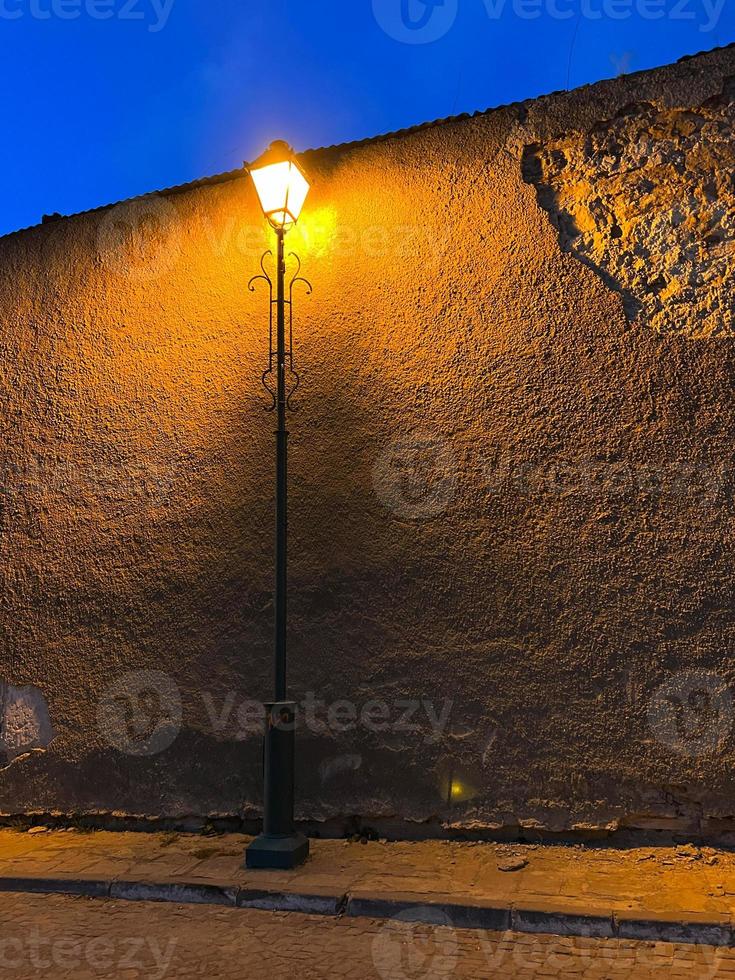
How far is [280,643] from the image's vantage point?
5.32 meters

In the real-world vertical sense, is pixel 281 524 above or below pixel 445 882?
above

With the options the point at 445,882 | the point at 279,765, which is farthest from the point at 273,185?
the point at 445,882

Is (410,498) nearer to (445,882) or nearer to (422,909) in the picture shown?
(445,882)

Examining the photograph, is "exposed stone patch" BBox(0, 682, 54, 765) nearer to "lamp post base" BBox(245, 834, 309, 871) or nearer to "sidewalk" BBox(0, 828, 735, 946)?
"sidewalk" BBox(0, 828, 735, 946)

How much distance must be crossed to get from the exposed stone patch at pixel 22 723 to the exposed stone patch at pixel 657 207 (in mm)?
5349

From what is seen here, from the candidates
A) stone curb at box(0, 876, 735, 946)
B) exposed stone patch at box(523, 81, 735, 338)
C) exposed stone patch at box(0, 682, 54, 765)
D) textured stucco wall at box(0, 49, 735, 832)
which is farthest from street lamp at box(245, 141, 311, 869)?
exposed stone patch at box(0, 682, 54, 765)

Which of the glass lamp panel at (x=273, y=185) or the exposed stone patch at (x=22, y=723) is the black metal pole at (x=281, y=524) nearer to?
the glass lamp panel at (x=273, y=185)

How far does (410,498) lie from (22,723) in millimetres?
3668

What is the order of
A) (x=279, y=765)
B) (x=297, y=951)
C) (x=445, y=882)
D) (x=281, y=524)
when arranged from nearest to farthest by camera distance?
(x=297, y=951) < (x=445, y=882) < (x=279, y=765) < (x=281, y=524)

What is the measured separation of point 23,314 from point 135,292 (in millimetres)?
1212

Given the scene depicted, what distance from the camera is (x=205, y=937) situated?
417 centimetres

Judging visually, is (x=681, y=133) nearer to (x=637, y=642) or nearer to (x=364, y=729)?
(x=637, y=642)

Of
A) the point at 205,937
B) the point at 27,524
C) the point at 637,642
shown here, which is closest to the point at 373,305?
the point at 637,642

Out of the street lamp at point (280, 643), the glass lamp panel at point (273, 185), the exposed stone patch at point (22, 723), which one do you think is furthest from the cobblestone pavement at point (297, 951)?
the glass lamp panel at point (273, 185)
